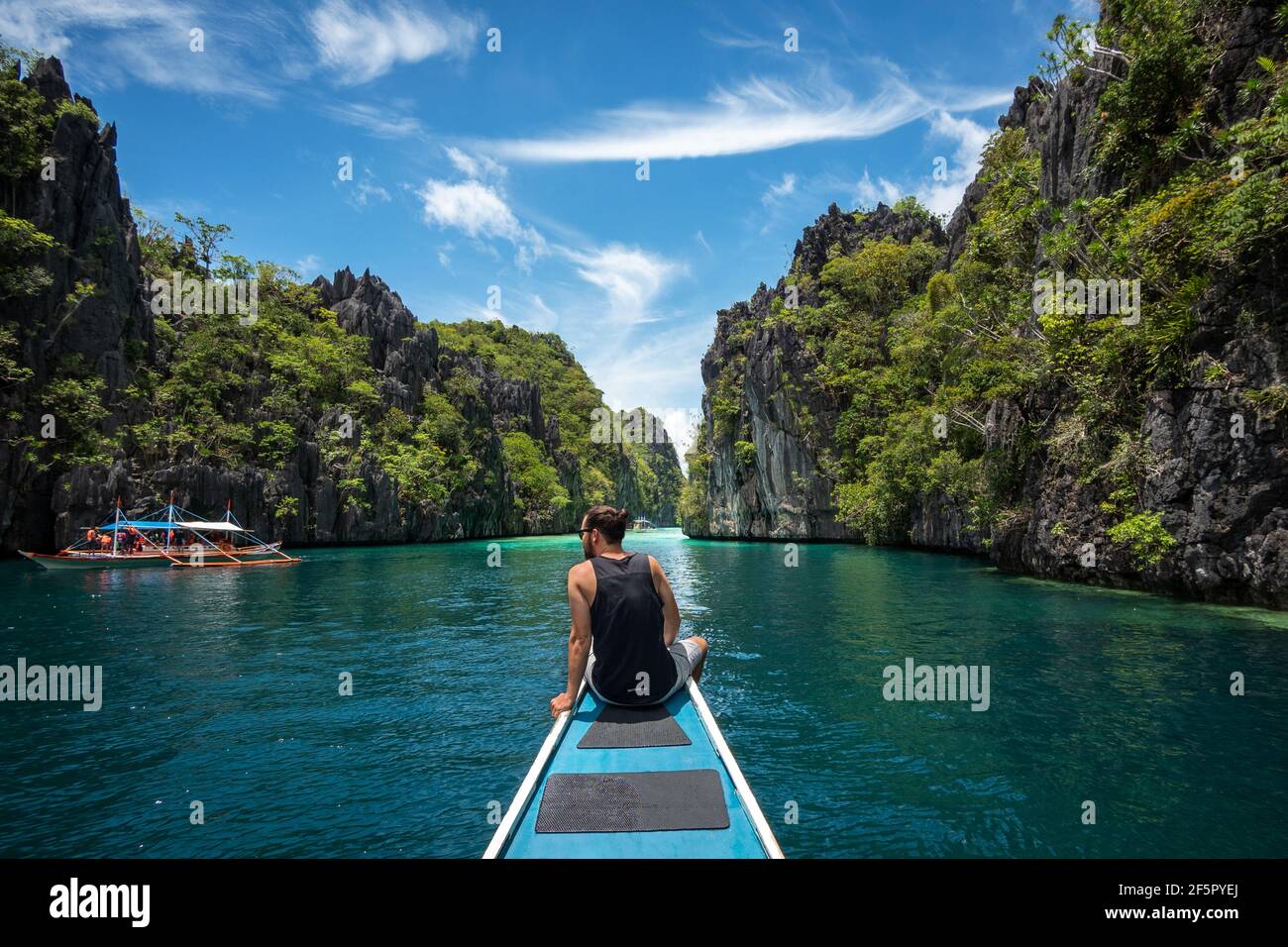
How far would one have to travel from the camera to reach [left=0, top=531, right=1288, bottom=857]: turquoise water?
195 inches

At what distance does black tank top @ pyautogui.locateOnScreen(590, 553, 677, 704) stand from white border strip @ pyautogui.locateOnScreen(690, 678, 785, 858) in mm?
382

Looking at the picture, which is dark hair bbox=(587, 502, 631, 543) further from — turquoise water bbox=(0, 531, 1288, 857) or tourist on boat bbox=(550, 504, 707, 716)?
turquoise water bbox=(0, 531, 1288, 857)

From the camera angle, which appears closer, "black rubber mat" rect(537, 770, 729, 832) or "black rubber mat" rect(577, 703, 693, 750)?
"black rubber mat" rect(537, 770, 729, 832)

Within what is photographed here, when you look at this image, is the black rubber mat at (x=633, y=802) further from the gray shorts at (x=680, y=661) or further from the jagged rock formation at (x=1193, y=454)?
the jagged rock formation at (x=1193, y=454)

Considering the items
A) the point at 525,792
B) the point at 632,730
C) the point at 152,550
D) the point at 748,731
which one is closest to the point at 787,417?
the point at 152,550

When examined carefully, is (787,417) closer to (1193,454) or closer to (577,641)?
(1193,454)

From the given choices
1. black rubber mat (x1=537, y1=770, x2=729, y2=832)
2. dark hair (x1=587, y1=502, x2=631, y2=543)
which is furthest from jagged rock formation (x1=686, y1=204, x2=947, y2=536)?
black rubber mat (x1=537, y1=770, x2=729, y2=832)

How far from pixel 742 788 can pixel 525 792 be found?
51.3 inches

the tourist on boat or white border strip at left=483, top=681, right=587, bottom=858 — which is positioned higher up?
the tourist on boat

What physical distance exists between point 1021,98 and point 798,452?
27.8 metres

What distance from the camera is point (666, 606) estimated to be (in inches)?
203

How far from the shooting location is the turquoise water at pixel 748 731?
4953 mm

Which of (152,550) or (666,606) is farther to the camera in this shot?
(152,550)
